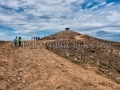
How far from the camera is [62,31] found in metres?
50.2

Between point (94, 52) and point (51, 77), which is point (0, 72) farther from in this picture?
point (94, 52)

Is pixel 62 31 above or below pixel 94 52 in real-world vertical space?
above

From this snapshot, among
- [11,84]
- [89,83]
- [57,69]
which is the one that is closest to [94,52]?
[57,69]

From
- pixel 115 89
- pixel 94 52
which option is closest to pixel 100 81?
pixel 115 89

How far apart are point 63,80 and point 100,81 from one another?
10.9 ft

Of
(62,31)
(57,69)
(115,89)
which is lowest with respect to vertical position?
(115,89)

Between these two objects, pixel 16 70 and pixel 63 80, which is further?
pixel 16 70

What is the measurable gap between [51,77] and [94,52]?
663 inches

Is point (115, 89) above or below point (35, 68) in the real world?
below

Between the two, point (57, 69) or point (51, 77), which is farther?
point (57, 69)

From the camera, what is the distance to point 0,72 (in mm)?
16203

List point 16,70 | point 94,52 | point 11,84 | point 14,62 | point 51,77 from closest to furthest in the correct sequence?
point 11,84 → point 51,77 → point 16,70 → point 14,62 → point 94,52

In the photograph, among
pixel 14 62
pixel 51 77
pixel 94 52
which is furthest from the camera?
pixel 94 52

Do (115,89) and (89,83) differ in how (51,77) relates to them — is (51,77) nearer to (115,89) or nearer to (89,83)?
(89,83)
